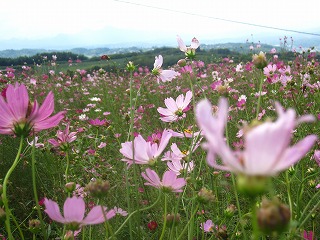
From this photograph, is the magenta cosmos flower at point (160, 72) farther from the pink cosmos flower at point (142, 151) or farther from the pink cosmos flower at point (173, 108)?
the pink cosmos flower at point (142, 151)

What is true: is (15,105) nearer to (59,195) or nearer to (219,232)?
(219,232)

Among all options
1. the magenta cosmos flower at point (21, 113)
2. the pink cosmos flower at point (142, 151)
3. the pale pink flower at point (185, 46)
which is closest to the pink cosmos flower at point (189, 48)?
the pale pink flower at point (185, 46)

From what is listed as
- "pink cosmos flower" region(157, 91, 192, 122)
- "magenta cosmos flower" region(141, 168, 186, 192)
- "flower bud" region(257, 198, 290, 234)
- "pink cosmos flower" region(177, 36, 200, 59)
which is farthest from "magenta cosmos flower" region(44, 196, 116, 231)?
"pink cosmos flower" region(177, 36, 200, 59)

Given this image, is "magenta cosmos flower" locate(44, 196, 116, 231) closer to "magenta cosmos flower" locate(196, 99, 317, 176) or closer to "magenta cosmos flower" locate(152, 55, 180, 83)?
"magenta cosmos flower" locate(196, 99, 317, 176)

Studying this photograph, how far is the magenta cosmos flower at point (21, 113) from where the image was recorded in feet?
1.69

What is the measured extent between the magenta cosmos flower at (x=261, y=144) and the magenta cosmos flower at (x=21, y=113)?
347mm

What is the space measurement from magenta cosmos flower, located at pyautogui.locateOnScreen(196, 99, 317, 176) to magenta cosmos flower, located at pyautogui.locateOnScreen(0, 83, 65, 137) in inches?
13.7

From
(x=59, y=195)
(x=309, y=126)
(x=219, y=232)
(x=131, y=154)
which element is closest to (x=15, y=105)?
(x=131, y=154)

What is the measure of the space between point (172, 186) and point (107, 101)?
8.26 feet

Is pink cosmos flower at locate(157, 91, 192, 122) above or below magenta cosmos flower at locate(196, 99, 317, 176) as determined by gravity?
below

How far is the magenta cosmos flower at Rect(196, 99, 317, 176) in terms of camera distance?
24cm

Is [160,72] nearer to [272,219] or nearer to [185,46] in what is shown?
[185,46]

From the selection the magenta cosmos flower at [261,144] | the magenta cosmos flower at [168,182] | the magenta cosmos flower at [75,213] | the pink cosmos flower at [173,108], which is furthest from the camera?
the pink cosmos flower at [173,108]

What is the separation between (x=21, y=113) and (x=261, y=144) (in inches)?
15.9
